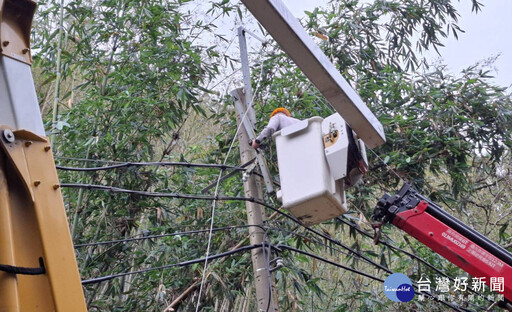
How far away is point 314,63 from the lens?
2518 millimetres

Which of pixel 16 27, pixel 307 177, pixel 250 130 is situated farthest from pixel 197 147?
pixel 16 27

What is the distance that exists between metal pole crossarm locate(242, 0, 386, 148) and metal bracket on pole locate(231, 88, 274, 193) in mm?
1054

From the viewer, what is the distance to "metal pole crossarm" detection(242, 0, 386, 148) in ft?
7.30

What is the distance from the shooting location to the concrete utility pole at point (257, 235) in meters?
3.72

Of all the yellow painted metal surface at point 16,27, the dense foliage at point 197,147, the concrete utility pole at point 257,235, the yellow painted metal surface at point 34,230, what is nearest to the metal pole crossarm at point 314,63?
the yellow painted metal surface at point 16,27

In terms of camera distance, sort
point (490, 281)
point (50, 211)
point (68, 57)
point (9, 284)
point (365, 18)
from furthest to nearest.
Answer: point (365, 18) → point (68, 57) → point (490, 281) → point (50, 211) → point (9, 284)

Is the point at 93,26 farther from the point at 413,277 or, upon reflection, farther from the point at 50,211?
the point at 50,211

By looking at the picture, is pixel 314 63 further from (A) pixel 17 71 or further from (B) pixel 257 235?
(B) pixel 257 235

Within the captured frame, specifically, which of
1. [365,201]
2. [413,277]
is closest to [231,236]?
[365,201]

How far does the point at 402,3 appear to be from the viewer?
6453 mm

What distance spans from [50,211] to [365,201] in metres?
4.15

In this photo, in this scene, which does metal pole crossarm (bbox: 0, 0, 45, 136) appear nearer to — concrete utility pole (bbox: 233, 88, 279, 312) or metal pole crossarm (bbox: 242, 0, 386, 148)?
metal pole crossarm (bbox: 242, 0, 386, 148)

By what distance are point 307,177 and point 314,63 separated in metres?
0.85

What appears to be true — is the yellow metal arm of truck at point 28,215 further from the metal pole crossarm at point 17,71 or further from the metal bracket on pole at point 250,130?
the metal bracket on pole at point 250,130
